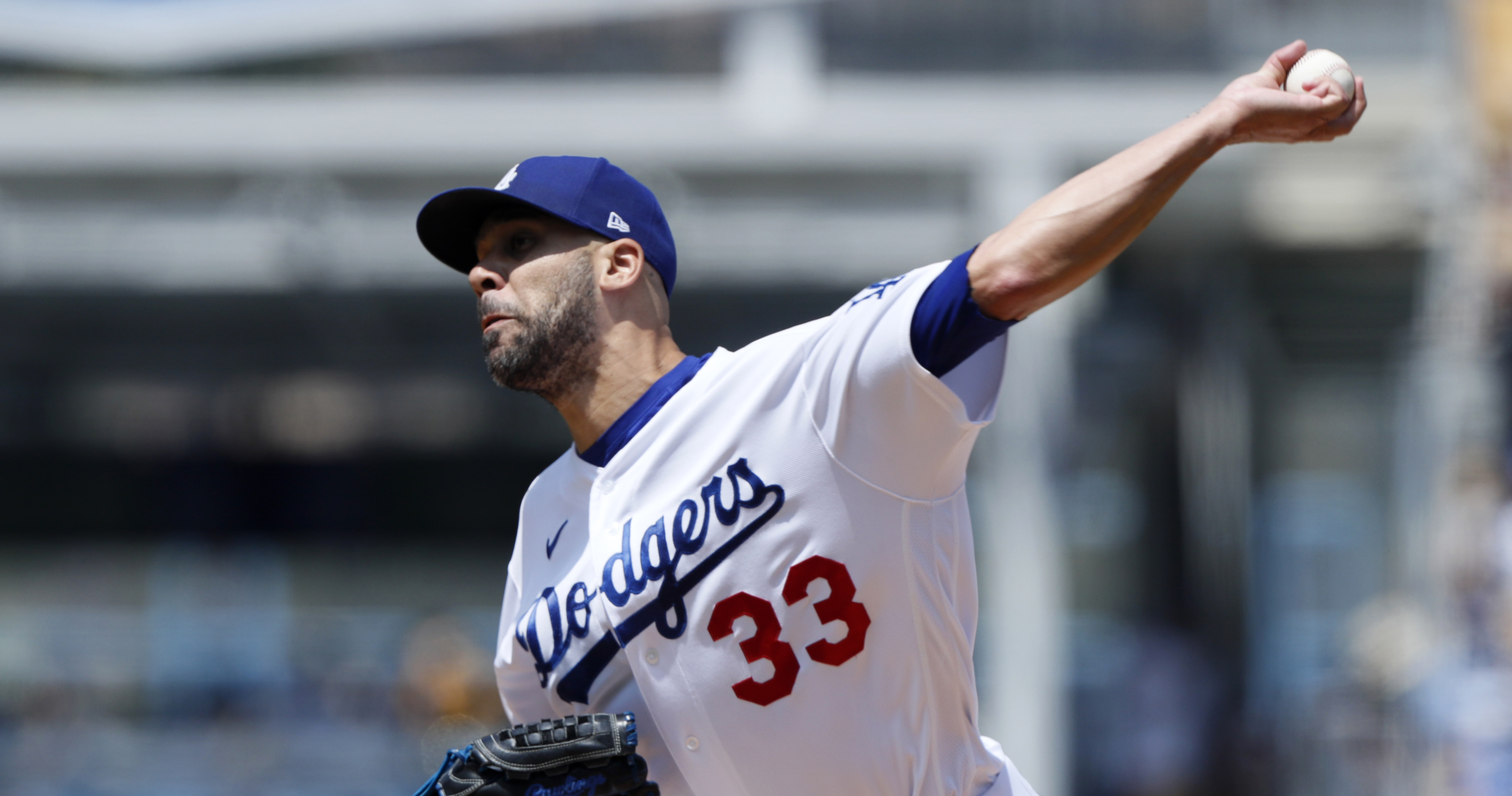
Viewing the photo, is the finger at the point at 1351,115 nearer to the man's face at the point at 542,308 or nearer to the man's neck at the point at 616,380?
the man's neck at the point at 616,380

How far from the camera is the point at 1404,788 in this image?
31.9ft

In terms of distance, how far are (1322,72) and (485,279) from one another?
1.49 m

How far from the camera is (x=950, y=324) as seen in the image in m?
2.15

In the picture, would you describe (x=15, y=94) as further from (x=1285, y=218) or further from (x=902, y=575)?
(x=902, y=575)

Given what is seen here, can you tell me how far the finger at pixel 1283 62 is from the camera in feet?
7.14

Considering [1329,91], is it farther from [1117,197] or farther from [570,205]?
[570,205]

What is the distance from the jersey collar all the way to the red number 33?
1.42ft

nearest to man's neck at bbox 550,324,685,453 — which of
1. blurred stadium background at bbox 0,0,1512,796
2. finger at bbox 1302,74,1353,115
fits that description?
finger at bbox 1302,74,1353,115

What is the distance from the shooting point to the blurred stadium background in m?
12.6

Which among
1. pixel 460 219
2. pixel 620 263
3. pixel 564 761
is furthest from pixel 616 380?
pixel 564 761

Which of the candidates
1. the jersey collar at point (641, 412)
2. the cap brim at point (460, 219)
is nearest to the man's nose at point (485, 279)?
the cap brim at point (460, 219)

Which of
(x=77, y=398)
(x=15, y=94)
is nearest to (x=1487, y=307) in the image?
(x=15, y=94)

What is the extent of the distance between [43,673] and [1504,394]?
13538 mm

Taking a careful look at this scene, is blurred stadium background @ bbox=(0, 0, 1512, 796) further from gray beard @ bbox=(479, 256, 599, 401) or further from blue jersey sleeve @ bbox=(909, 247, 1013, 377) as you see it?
blue jersey sleeve @ bbox=(909, 247, 1013, 377)
